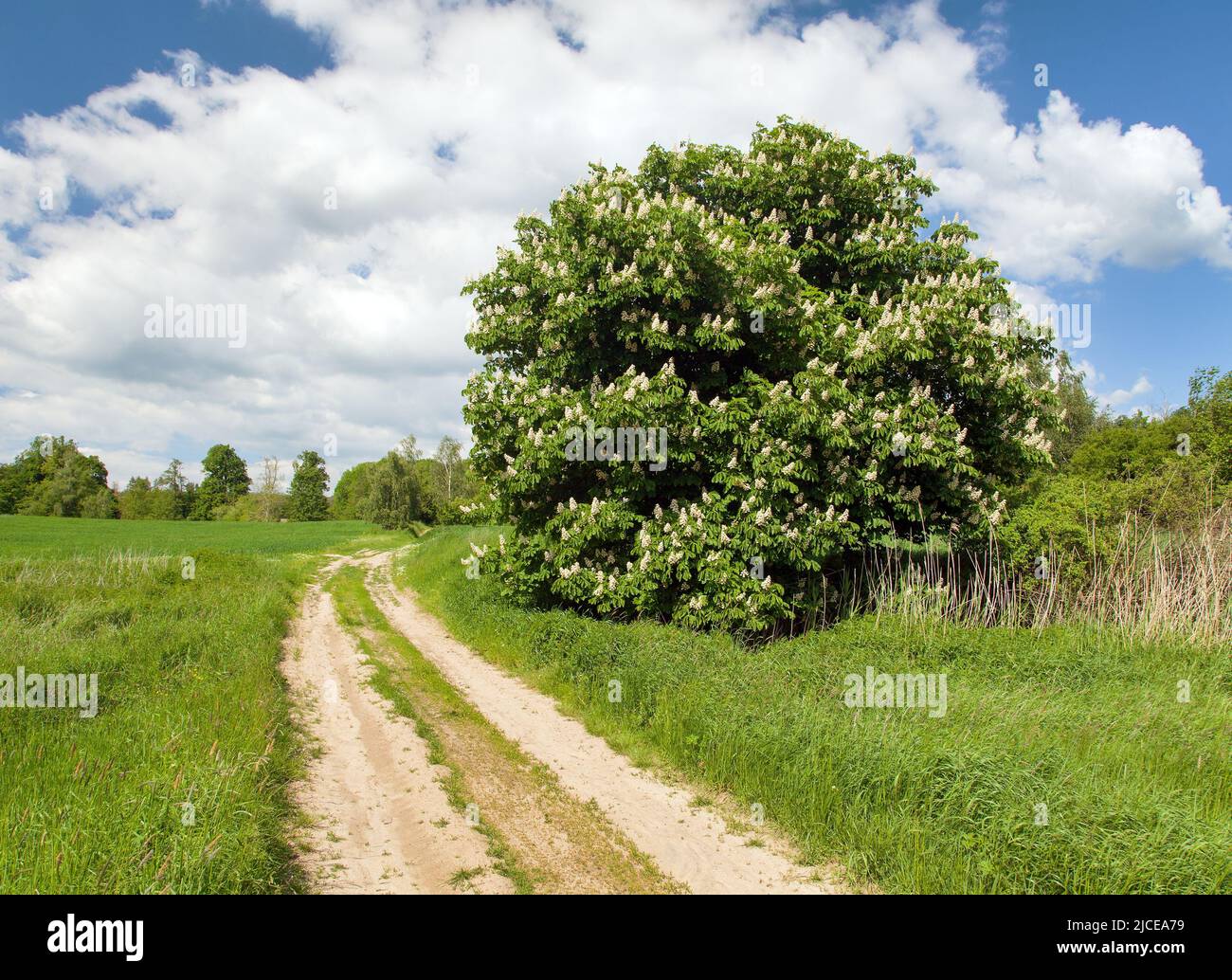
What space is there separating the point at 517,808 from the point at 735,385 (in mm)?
8974

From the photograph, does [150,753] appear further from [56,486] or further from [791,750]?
[56,486]

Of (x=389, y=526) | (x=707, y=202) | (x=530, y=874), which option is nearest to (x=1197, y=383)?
(x=707, y=202)

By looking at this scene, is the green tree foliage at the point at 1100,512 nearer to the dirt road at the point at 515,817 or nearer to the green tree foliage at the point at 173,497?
the dirt road at the point at 515,817

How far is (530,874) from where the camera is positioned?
5.02 meters

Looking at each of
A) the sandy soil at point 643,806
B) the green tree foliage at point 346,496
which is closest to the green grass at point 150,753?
the sandy soil at point 643,806

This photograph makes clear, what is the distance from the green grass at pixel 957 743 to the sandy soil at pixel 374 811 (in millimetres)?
2523

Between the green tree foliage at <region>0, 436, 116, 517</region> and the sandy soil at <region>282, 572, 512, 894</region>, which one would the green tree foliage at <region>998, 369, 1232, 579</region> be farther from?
the green tree foliage at <region>0, 436, 116, 517</region>

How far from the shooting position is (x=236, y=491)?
361ft

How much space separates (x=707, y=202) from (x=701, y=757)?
12.7 metres

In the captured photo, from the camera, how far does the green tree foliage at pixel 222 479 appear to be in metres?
103

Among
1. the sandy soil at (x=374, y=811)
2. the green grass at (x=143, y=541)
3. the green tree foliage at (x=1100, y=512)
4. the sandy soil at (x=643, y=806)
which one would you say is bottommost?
the sandy soil at (x=643, y=806)

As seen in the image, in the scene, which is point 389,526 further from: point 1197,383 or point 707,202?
point 1197,383

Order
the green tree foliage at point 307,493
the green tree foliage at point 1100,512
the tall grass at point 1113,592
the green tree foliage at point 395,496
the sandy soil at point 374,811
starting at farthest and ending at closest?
the green tree foliage at point 307,493 < the green tree foliage at point 395,496 < the green tree foliage at point 1100,512 < the tall grass at point 1113,592 < the sandy soil at point 374,811
